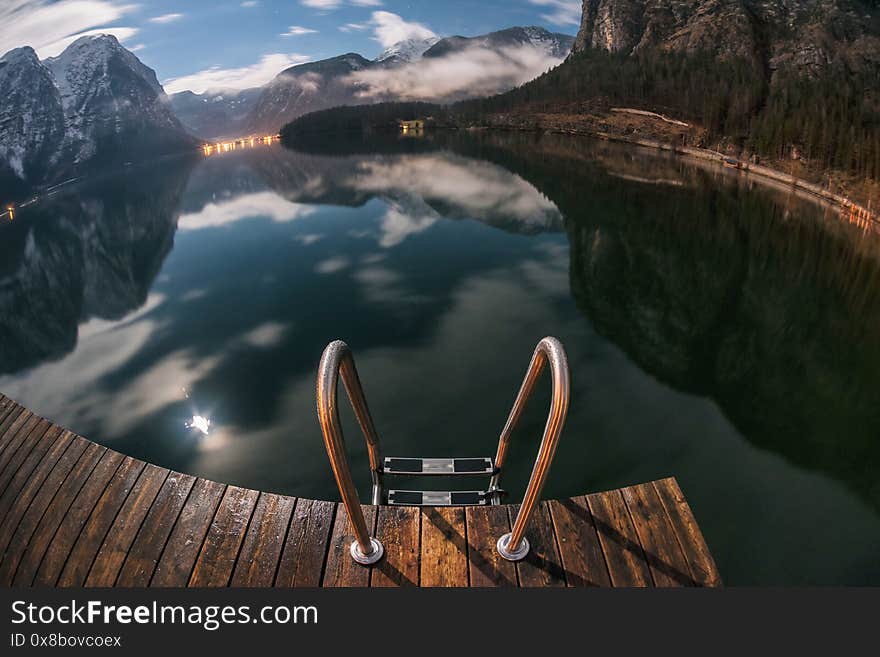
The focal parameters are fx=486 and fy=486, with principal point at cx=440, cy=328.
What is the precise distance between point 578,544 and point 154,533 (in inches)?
288

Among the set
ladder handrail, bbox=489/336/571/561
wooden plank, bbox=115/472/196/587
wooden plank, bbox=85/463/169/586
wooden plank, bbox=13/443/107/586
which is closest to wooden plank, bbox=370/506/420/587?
ladder handrail, bbox=489/336/571/561

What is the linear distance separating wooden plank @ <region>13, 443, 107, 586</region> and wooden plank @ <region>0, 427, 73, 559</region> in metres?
0.46

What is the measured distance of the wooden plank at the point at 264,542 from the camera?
7641mm

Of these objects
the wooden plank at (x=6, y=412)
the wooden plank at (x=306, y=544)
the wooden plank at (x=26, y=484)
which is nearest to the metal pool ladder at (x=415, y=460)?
the wooden plank at (x=306, y=544)

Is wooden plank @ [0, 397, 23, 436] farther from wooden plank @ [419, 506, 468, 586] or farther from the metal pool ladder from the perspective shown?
wooden plank @ [419, 506, 468, 586]

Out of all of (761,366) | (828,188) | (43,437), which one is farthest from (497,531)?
(828,188)

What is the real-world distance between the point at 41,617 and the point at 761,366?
28.0m

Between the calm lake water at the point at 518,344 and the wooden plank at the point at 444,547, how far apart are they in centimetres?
847

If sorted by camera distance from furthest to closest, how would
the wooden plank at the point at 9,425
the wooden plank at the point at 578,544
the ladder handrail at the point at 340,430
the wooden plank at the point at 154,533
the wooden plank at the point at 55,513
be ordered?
the wooden plank at the point at 9,425, the wooden plank at the point at 55,513, the wooden plank at the point at 154,533, the wooden plank at the point at 578,544, the ladder handrail at the point at 340,430

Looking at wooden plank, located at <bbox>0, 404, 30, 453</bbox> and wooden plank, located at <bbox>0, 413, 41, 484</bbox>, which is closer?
wooden plank, located at <bbox>0, 413, 41, 484</bbox>

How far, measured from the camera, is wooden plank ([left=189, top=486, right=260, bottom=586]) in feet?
25.3

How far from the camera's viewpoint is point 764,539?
1412 cm

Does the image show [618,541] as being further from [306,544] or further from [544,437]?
[306,544]

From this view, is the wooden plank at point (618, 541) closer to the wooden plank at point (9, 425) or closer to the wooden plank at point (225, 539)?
the wooden plank at point (225, 539)
